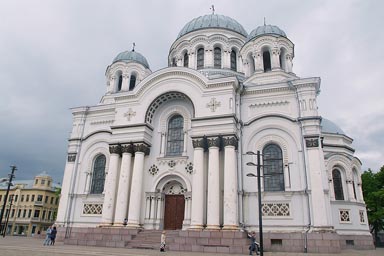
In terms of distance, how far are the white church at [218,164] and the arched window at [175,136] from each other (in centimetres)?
7

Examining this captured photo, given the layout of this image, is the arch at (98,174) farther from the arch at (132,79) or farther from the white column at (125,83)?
the arch at (132,79)

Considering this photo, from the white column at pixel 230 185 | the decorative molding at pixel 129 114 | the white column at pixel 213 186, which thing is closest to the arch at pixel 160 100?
the decorative molding at pixel 129 114

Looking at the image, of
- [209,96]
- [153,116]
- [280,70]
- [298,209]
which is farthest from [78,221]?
[280,70]

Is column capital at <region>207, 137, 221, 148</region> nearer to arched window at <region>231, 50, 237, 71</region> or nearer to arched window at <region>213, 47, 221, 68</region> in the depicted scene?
arched window at <region>213, 47, 221, 68</region>

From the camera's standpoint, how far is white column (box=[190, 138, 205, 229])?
16.7 meters

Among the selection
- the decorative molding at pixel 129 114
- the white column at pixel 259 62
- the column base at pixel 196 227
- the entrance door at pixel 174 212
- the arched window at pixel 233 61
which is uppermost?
the arched window at pixel 233 61

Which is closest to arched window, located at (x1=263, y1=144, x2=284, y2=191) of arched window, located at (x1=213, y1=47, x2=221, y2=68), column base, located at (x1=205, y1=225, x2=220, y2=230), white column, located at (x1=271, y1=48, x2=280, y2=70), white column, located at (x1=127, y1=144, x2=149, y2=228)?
column base, located at (x1=205, y1=225, x2=220, y2=230)

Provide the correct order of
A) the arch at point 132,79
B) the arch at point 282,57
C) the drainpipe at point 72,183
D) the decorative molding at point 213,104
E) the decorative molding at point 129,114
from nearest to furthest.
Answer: the decorative molding at point 213,104, the drainpipe at point 72,183, the decorative molding at point 129,114, the arch at point 282,57, the arch at point 132,79

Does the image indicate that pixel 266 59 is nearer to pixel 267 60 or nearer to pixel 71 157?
pixel 267 60

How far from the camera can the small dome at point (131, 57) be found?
2763 centimetres

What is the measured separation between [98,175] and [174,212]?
6631 millimetres

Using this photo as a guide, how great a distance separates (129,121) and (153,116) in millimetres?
1718

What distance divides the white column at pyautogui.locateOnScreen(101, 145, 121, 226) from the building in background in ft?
114

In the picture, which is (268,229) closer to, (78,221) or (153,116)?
(153,116)
